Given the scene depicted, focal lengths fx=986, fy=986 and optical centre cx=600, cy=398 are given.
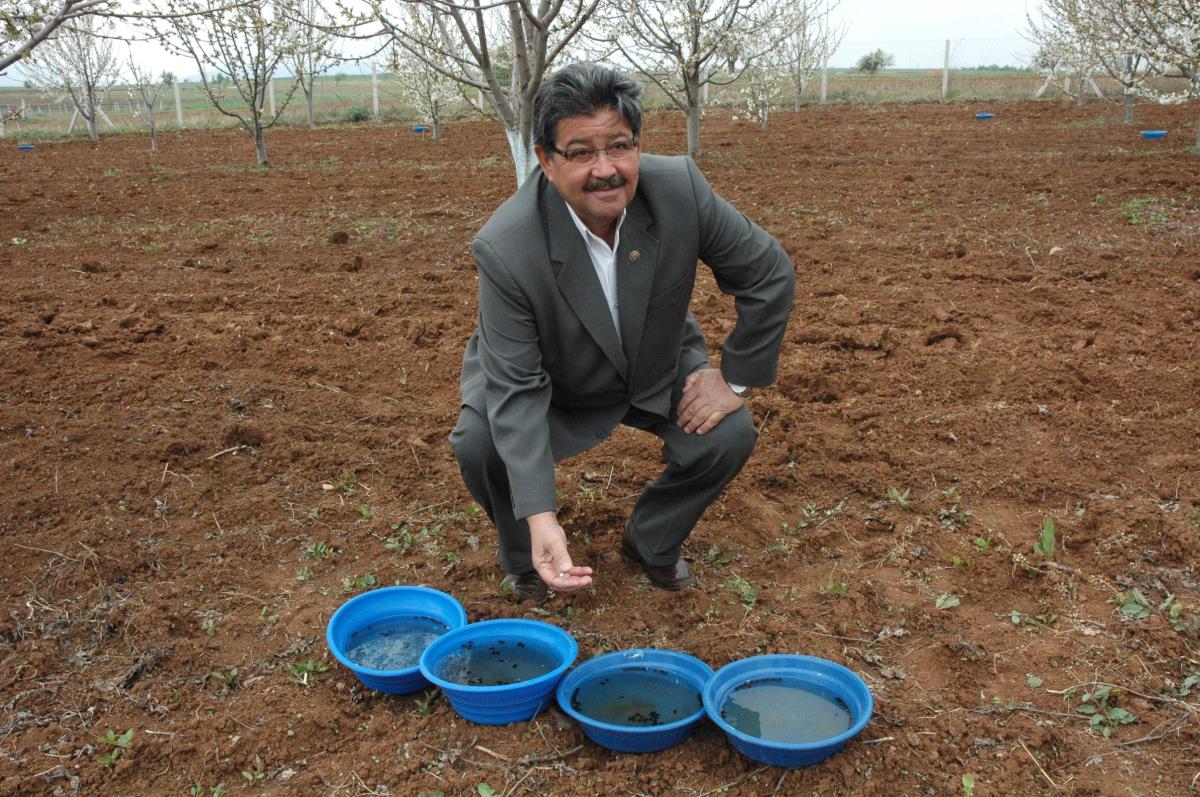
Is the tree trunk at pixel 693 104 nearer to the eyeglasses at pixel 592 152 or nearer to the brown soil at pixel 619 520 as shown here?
the brown soil at pixel 619 520

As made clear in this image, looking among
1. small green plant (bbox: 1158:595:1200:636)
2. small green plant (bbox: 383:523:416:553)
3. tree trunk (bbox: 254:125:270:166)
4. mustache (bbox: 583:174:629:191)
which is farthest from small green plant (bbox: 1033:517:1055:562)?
tree trunk (bbox: 254:125:270:166)

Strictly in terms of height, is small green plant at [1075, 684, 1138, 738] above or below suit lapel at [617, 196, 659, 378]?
below

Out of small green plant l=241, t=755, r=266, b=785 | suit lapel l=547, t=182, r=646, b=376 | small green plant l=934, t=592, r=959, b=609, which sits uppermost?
suit lapel l=547, t=182, r=646, b=376

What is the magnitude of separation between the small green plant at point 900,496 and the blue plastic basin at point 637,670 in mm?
1197

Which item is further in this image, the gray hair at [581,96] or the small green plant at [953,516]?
the small green plant at [953,516]

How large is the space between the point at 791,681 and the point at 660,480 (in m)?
0.72

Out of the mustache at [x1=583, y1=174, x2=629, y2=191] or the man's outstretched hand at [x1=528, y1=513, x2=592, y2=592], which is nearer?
the man's outstretched hand at [x1=528, y1=513, x2=592, y2=592]

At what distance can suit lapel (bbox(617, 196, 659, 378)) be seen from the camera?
8.50 feet

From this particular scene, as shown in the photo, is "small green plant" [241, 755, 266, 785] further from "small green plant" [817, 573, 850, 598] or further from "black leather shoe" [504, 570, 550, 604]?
"small green plant" [817, 573, 850, 598]

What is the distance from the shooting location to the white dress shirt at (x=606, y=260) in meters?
2.59

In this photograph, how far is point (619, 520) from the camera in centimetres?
342

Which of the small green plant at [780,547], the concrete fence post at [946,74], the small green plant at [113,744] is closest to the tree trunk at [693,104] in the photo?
the small green plant at [780,547]

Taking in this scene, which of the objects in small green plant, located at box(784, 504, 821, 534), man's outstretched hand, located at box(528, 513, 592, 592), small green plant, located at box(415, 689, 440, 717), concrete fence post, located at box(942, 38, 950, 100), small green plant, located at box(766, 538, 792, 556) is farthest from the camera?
concrete fence post, located at box(942, 38, 950, 100)

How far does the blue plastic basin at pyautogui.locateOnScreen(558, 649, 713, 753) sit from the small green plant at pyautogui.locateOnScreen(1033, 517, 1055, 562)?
3.90 feet
